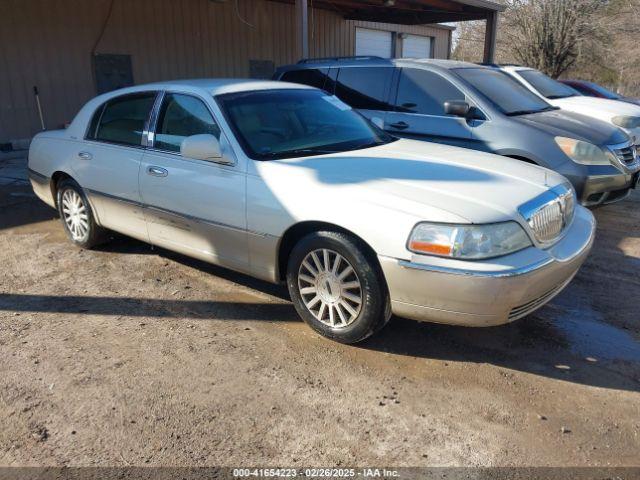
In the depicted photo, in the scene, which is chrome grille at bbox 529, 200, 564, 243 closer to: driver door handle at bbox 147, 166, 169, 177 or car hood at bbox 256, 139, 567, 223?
Answer: car hood at bbox 256, 139, 567, 223

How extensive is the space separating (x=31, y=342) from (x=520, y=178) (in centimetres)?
342

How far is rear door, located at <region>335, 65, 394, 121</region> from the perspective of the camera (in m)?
6.78

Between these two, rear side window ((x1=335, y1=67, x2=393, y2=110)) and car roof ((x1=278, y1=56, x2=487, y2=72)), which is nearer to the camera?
car roof ((x1=278, y1=56, x2=487, y2=72))

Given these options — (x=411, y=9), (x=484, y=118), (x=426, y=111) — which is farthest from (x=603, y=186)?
(x=411, y=9)

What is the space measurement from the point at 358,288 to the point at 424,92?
3.77m

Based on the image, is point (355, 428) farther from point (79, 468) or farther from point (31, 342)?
point (31, 342)

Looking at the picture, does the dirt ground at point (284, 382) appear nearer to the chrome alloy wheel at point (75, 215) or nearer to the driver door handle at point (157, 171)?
the chrome alloy wheel at point (75, 215)

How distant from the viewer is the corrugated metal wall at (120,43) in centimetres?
1056

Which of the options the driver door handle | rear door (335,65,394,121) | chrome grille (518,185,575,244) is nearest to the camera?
chrome grille (518,185,575,244)

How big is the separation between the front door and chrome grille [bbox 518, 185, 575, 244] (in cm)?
184

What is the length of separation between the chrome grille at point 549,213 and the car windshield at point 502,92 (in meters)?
2.71

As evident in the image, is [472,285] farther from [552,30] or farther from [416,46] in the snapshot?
[552,30]

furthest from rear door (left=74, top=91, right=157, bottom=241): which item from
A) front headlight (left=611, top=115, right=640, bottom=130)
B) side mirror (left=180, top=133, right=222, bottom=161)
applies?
front headlight (left=611, top=115, right=640, bottom=130)

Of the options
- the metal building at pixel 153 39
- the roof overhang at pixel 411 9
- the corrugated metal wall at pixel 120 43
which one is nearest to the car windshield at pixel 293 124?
the metal building at pixel 153 39
